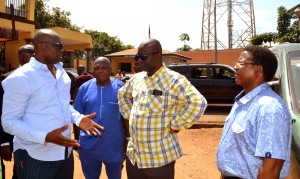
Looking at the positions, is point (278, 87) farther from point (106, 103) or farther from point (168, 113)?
point (106, 103)

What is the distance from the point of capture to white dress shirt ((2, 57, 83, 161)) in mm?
2140

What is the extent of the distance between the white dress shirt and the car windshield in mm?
2195

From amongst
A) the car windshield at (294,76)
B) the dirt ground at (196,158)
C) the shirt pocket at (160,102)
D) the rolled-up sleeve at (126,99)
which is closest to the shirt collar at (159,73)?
the shirt pocket at (160,102)

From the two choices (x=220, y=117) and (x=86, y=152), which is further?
(x=220, y=117)

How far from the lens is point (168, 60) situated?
28094mm

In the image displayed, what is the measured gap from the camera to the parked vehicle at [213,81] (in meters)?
10.9

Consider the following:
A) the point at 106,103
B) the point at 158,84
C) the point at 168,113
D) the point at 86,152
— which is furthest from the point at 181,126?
the point at 86,152

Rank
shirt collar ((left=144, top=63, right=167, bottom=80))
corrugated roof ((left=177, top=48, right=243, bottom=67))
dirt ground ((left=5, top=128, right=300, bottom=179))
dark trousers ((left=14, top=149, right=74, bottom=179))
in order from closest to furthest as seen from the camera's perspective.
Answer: dark trousers ((left=14, top=149, right=74, bottom=179)) → shirt collar ((left=144, top=63, right=167, bottom=80)) → dirt ground ((left=5, top=128, right=300, bottom=179)) → corrugated roof ((left=177, top=48, right=243, bottom=67))

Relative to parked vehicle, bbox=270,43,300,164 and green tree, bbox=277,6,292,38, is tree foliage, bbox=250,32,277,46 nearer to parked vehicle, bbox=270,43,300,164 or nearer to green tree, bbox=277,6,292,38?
green tree, bbox=277,6,292,38

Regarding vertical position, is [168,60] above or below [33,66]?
above

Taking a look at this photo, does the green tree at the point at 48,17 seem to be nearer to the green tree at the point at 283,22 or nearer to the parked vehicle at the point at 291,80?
the green tree at the point at 283,22

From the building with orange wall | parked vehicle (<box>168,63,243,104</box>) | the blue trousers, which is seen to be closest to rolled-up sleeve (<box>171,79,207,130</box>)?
the blue trousers

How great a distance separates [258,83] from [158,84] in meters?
0.88

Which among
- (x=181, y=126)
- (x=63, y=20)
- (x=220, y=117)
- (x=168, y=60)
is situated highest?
(x=63, y=20)
